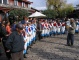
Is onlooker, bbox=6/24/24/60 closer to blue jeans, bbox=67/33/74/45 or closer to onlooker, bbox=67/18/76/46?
onlooker, bbox=67/18/76/46

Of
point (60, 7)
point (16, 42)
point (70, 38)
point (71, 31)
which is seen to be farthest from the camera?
point (60, 7)

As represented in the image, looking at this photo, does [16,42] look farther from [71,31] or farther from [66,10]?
[66,10]

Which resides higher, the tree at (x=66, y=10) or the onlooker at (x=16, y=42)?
the tree at (x=66, y=10)

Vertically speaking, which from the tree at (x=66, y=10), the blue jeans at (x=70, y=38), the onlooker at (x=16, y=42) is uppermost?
the tree at (x=66, y=10)

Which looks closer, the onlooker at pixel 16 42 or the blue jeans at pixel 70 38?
the onlooker at pixel 16 42

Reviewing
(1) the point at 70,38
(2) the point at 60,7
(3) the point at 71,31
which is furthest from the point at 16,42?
(2) the point at 60,7

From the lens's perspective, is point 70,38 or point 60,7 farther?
point 60,7

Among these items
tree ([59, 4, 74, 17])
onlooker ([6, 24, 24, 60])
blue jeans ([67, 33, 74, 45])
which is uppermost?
tree ([59, 4, 74, 17])

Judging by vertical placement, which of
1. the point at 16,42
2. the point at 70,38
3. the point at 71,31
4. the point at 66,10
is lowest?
the point at 70,38

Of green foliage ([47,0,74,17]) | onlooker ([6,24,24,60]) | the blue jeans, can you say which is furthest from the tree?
onlooker ([6,24,24,60])

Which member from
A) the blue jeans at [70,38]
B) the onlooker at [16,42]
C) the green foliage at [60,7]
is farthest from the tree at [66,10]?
the onlooker at [16,42]

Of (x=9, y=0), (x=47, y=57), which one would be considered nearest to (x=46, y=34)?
(x=47, y=57)

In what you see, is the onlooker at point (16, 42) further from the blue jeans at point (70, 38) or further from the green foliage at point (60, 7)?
the green foliage at point (60, 7)

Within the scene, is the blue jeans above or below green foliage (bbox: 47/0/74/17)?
below
